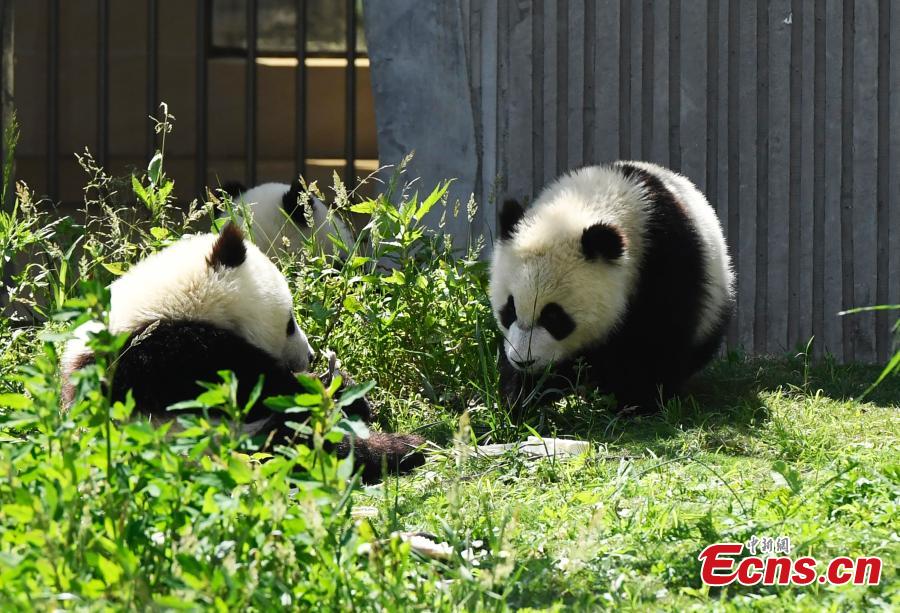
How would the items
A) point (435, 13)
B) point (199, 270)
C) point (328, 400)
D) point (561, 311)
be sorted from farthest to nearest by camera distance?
1. point (435, 13)
2. point (561, 311)
3. point (199, 270)
4. point (328, 400)

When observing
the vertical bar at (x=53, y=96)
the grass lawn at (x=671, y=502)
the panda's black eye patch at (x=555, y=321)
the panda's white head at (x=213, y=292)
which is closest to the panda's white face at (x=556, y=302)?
the panda's black eye patch at (x=555, y=321)

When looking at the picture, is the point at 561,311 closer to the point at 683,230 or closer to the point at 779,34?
the point at 683,230

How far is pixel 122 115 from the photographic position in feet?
30.7

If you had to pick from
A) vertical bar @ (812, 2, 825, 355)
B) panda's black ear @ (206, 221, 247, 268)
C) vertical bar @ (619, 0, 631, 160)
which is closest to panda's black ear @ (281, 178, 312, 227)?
vertical bar @ (619, 0, 631, 160)

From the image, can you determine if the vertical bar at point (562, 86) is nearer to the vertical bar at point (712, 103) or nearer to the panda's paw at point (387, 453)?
the vertical bar at point (712, 103)

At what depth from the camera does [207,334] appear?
3576 mm

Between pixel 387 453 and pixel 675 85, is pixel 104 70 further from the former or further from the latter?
pixel 387 453

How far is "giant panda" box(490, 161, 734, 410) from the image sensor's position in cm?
462

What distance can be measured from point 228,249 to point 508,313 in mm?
1394

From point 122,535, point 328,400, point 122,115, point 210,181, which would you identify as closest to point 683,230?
point 328,400

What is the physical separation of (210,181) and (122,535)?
731cm

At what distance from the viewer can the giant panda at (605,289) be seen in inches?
182

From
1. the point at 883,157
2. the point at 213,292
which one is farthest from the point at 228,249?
the point at 883,157

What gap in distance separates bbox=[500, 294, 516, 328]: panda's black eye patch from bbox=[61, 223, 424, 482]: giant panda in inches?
33.2
